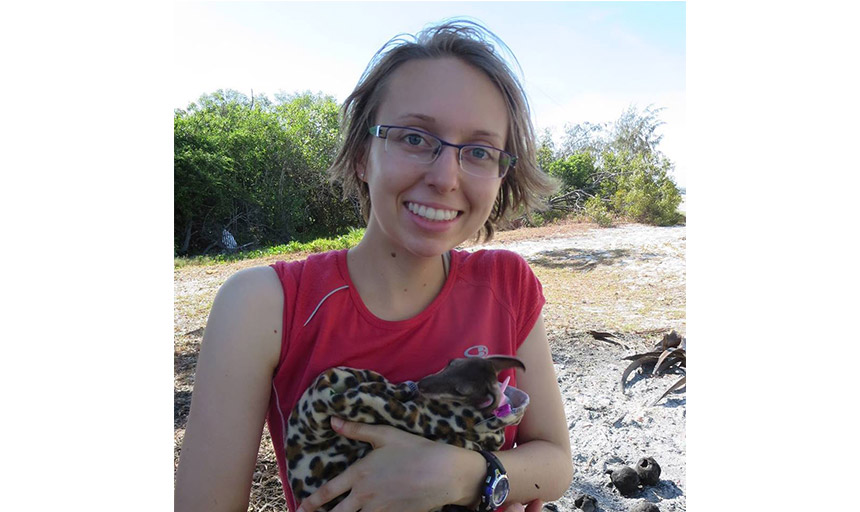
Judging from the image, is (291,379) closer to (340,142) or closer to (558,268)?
(340,142)

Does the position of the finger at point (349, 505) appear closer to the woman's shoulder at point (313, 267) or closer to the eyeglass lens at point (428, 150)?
the woman's shoulder at point (313, 267)

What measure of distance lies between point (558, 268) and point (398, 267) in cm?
464

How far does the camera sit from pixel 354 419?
1004 mm

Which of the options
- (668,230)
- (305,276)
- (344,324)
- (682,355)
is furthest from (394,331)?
(668,230)

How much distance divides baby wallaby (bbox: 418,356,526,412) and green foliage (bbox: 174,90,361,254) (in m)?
5.77

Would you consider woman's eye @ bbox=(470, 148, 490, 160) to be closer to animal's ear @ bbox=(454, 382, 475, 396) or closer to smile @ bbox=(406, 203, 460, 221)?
smile @ bbox=(406, 203, 460, 221)

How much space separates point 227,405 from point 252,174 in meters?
7.36

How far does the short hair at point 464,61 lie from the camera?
1.16 meters

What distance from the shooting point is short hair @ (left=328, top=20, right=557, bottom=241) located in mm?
1157

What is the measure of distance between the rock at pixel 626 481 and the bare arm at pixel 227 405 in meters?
1.93

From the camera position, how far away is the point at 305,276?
3.66 ft

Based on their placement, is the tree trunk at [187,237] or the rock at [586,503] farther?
the tree trunk at [187,237]

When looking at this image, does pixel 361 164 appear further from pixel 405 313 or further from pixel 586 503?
pixel 586 503

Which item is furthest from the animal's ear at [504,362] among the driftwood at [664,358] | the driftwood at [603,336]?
the driftwood at [603,336]
